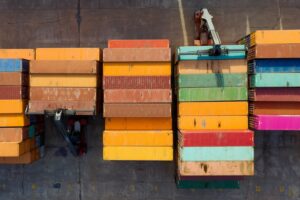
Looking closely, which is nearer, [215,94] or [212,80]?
[212,80]

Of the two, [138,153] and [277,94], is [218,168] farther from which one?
[277,94]

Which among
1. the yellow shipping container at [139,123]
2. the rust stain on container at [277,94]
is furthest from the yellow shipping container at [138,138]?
the rust stain on container at [277,94]

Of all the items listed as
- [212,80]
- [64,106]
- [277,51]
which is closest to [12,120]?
[64,106]

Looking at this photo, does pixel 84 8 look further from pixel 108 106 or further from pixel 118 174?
pixel 118 174

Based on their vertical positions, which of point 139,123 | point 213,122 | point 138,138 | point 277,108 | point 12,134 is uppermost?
point 277,108

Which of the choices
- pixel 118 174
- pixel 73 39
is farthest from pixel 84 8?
pixel 118 174

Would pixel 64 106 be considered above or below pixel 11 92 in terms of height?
below

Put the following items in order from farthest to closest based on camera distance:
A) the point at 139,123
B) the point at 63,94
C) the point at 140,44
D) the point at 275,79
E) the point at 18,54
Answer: the point at 18,54, the point at 140,44, the point at 139,123, the point at 63,94, the point at 275,79
